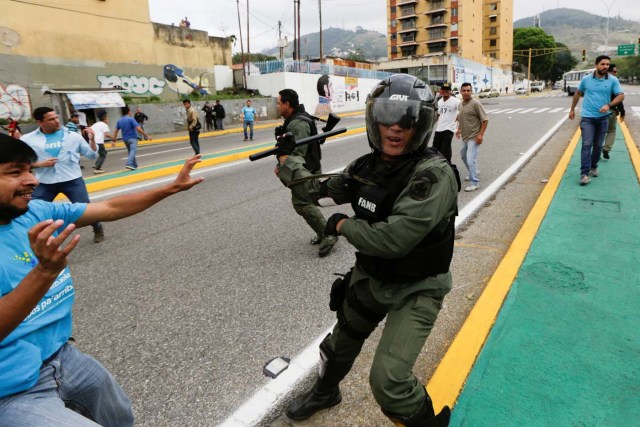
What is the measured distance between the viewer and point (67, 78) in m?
21.7

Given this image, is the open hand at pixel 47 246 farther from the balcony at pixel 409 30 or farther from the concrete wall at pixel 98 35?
the balcony at pixel 409 30

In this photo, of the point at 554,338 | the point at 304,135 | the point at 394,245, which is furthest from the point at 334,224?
the point at 304,135

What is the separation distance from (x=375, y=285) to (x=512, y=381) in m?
1.15

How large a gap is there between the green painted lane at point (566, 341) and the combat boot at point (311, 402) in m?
0.66

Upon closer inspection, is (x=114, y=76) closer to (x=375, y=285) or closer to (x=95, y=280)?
(x=95, y=280)

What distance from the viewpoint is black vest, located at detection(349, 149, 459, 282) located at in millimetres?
1858

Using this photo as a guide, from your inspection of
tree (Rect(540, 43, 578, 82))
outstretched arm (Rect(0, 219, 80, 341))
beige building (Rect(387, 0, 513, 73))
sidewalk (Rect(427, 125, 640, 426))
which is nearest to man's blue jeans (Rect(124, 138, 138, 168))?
sidewalk (Rect(427, 125, 640, 426))

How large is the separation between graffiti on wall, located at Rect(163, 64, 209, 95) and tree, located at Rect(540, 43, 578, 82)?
8286cm

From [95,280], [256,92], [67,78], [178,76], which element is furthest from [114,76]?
[95,280]

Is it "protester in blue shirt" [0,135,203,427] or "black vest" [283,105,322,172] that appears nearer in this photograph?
"protester in blue shirt" [0,135,203,427]

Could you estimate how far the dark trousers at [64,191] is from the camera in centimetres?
511

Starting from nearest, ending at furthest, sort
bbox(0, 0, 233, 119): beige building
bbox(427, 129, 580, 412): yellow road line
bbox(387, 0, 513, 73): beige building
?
bbox(427, 129, 580, 412): yellow road line
bbox(0, 0, 233, 119): beige building
bbox(387, 0, 513, 73): beige building

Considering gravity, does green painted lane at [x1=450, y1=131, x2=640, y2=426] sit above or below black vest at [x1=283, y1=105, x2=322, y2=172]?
below

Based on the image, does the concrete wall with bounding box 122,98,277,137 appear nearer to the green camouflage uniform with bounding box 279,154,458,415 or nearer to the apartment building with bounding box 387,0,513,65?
the green camouflage uniform with bounding box 279,154,458,415
